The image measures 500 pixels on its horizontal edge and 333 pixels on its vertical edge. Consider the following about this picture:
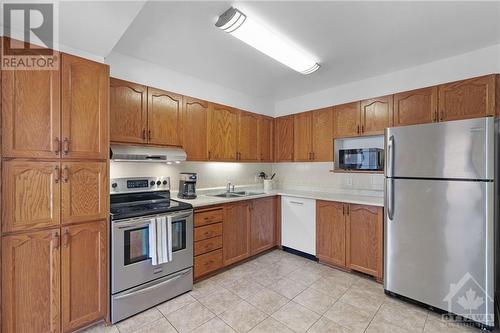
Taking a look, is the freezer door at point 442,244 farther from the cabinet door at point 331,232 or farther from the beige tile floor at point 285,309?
the cabinet door at point 331,232

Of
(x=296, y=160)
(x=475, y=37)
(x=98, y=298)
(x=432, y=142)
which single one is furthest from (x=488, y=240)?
(x=98, y=298)

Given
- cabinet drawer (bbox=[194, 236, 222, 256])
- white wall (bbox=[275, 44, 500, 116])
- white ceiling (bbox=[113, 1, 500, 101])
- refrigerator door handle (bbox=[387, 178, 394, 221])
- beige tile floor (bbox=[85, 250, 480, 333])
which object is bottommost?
beige tile floor (bbox=[85, 250, 480, 333])

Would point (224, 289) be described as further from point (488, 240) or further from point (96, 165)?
point (488, 240)

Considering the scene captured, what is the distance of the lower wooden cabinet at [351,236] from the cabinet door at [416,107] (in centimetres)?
108

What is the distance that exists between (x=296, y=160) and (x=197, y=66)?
1980mm

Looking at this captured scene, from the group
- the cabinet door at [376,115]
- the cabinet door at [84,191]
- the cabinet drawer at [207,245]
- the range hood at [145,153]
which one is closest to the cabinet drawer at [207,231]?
the cabinet drawer at [207,245]

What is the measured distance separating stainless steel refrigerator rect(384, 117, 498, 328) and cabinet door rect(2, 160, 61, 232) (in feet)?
9.28

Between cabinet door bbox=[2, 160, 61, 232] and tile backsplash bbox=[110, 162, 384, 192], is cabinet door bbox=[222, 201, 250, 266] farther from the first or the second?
cabinet door bbox=[2, 160, 61, 232]

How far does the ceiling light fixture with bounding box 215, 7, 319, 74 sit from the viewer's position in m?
1.70

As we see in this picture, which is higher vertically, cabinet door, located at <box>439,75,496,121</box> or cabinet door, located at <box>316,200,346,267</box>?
cabinet door, located at <box>439,75,496,121</box>

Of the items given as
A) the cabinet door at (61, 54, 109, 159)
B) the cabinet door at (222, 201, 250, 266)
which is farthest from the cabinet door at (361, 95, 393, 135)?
the cabinet door at (61, 54, 109, 159)

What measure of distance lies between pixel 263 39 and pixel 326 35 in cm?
57

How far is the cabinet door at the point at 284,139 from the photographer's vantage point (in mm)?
3729

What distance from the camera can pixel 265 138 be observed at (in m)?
3.83
